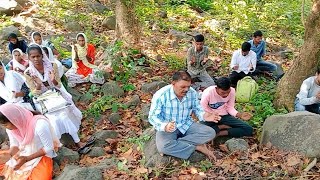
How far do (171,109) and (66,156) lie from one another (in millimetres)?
1880

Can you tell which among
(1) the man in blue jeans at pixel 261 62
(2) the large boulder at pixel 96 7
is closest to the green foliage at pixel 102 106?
(1) the man in blue jeans at pixel 261 62

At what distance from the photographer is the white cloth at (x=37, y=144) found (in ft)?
15.0

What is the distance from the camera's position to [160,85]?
25.9ft

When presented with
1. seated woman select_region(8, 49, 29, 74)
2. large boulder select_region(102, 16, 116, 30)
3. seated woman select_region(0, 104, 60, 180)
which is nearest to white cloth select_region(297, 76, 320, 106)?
seated woman select_region(0, 104, 60, 180)

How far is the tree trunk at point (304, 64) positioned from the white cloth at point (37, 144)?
4.25 metres

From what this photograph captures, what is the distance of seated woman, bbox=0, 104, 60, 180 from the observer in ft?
14.6

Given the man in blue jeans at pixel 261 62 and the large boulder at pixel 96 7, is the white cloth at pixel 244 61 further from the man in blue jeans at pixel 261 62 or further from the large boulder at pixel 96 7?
the large boulder at pixel 96 7

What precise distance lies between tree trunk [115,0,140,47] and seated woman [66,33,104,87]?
1.21 meters

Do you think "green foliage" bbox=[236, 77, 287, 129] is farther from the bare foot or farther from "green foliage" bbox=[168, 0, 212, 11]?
"green foliage" bbox=[168, 0, 212, 11]

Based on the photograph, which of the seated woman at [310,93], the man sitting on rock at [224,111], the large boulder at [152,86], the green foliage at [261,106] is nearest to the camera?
the man sitting on rock at [224,111]

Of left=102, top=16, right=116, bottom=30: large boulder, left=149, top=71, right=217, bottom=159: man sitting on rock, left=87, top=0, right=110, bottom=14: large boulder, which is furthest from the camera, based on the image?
left=87, top=0, right=110, bottom=14: large boulder

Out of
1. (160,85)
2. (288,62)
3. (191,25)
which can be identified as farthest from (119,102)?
(191,25)

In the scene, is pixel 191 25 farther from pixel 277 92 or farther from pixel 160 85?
pixel 277 92

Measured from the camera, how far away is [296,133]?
16.3ft
